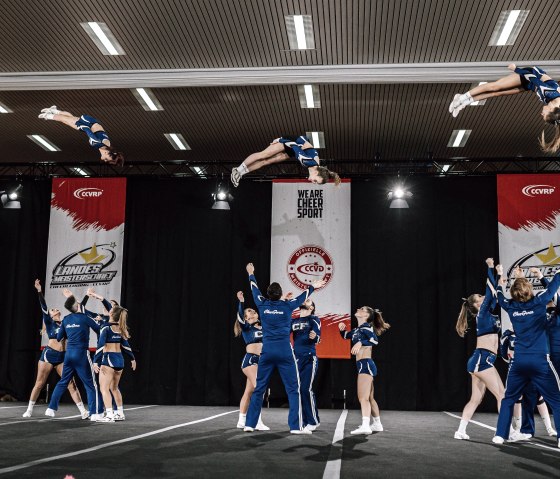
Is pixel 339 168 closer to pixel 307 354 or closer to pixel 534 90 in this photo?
pixel 307 354

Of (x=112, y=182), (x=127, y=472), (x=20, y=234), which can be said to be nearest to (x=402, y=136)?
(x=112, y=182)

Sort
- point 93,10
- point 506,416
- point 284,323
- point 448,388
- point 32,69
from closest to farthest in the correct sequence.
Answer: point 506,416, point 284,323, point 93,10, point 32,69, point 448,388

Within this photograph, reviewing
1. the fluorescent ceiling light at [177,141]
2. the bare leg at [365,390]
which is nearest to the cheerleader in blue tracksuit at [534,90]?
the bare leg at [365,390]

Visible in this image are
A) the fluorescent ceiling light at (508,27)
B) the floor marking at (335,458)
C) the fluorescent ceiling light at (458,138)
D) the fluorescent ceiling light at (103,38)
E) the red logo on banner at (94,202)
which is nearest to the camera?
the floor marking at (335,458)

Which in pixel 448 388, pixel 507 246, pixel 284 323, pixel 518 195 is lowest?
pixel 448 388

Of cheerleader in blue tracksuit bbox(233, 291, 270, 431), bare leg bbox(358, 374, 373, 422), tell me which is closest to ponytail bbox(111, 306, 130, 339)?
cheerleader in blue tracksuit bbox(233, 291, 270, 431)

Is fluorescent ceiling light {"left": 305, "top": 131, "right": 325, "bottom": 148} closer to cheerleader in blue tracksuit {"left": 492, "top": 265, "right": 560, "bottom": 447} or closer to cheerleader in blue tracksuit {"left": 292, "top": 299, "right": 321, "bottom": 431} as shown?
cheerleader in blue tracksuit {"left": 292, "top": 299, "right": 321, "bottom": 431}

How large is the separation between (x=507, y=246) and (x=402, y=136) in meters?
3.22

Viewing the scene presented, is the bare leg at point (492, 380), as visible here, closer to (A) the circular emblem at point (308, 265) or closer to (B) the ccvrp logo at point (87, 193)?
(A) the circular emblem at point (308, 265)

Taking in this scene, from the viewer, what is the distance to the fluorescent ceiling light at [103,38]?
9.20 metres

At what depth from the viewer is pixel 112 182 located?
46.4 feet

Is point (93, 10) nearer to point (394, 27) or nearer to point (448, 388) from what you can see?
point (394, 27)

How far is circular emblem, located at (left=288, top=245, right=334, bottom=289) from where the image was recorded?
1333 cm

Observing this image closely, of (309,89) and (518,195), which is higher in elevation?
(309,89)
